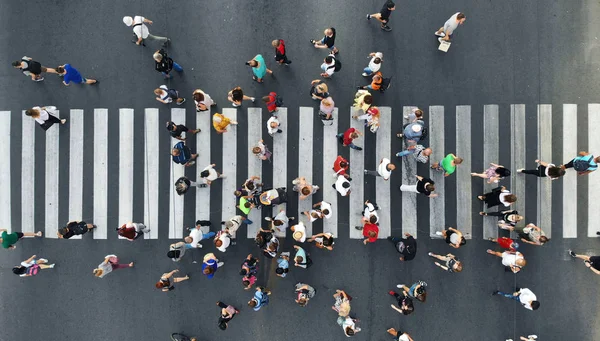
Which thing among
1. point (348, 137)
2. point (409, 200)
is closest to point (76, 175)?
point (348, 137)

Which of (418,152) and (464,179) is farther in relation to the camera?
(464,179)

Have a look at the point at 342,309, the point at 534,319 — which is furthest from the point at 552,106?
the point at 342,309

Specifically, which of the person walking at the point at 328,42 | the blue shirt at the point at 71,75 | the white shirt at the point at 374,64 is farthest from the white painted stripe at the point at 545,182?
the blue shirt at the point at 71,75

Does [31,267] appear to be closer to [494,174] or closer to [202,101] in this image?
[202,101]

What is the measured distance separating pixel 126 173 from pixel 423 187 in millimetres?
8042

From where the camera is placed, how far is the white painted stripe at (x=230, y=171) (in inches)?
376

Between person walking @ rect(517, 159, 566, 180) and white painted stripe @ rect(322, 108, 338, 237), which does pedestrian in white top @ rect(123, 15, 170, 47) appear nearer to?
white painted stripe @ rect(322, 108, 338, 237)

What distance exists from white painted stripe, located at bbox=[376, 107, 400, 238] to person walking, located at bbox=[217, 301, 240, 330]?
4522mm

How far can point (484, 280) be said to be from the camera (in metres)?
9.49

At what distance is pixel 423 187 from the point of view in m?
8.30

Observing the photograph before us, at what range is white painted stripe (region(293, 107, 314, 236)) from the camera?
9.52 meters

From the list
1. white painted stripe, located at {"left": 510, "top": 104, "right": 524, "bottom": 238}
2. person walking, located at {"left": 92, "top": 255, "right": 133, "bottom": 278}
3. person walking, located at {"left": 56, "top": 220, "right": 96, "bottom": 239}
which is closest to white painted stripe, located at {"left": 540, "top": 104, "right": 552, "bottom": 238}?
white painted stripe, located at {"left": 510, "top": 104, "right": 524, "bottom": 238}

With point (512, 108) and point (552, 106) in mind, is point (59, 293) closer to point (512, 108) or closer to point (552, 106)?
point (512, 108)

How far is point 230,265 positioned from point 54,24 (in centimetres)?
853
